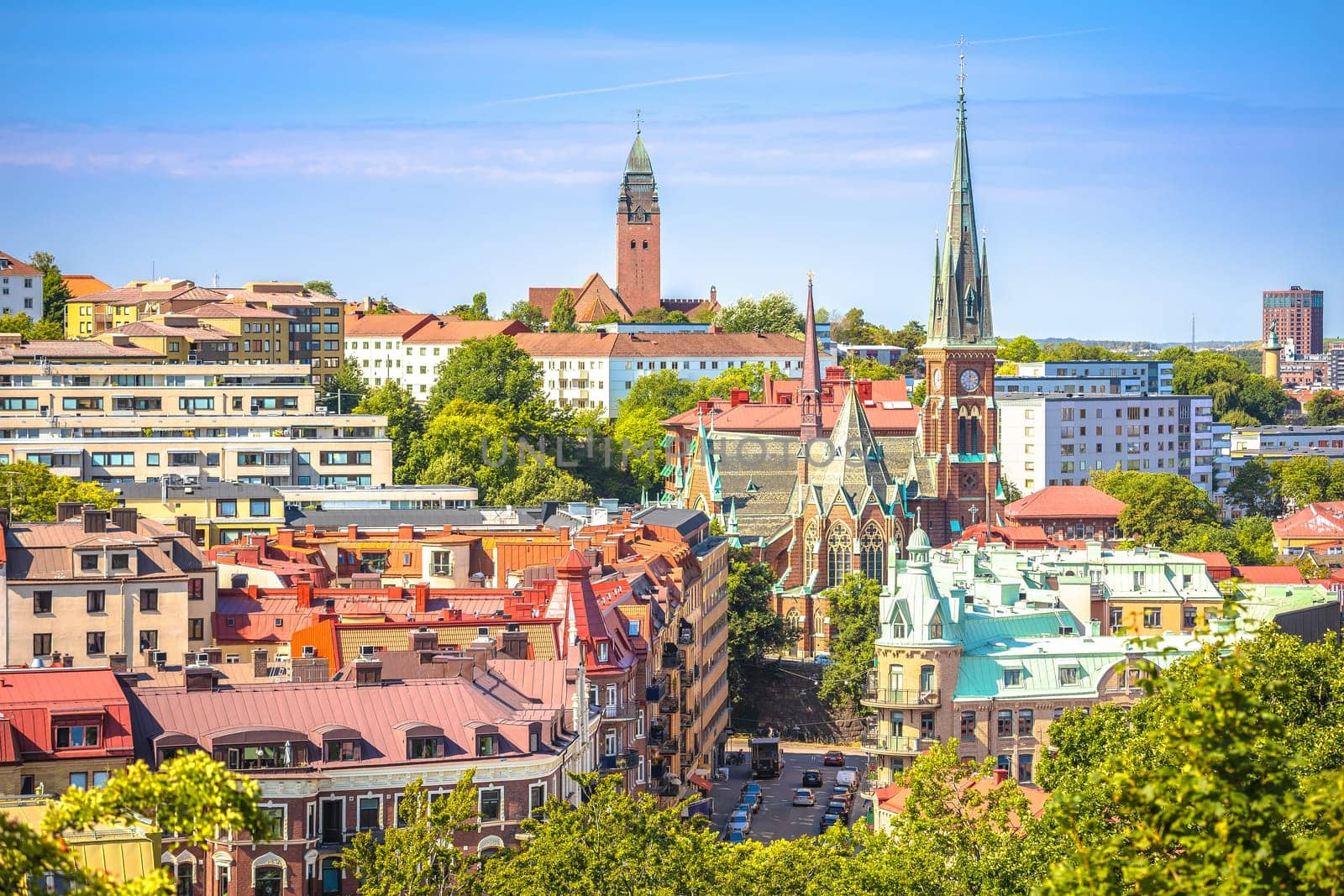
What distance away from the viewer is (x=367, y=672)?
71812mm

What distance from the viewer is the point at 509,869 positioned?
62.4 m

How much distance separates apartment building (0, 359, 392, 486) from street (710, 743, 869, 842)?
48.6 metres

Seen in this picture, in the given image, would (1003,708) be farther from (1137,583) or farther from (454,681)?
(454,681)

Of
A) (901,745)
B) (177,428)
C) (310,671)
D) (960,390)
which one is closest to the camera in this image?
(310,671)

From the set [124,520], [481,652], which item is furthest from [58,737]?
[124,520]

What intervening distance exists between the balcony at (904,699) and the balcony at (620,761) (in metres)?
16.5

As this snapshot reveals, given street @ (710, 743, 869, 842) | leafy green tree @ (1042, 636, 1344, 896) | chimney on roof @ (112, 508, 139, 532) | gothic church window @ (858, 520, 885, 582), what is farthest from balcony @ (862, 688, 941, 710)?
gothic church window @ (858, 520, 885, 582)

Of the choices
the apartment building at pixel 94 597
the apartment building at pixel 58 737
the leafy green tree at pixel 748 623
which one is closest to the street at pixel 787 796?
the leafy green tree at pixel 748 623

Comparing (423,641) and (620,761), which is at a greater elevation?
(423,641)

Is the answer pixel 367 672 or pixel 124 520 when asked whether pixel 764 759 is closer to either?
pixel 124 520

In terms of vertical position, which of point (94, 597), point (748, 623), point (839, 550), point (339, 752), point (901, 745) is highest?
point (94, 597)

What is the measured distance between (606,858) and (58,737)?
49.6ft

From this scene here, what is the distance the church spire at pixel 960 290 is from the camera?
192 m

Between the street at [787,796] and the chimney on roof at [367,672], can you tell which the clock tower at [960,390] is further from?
the chimney on roof at [367,672]
